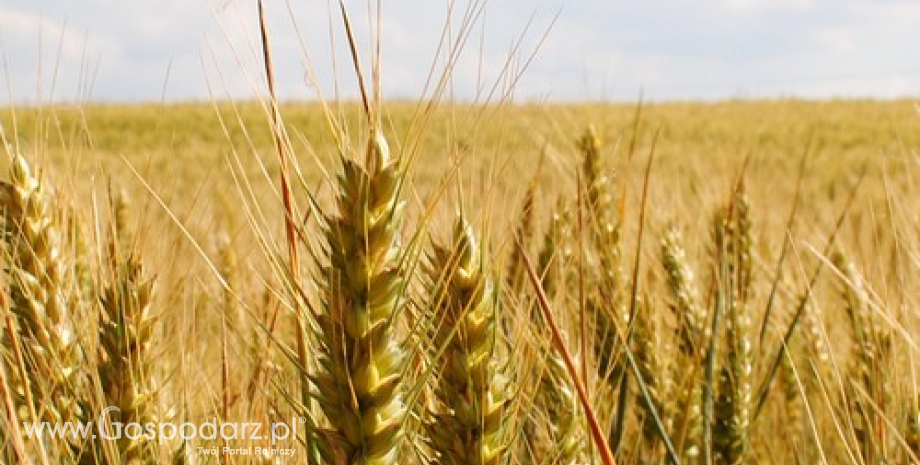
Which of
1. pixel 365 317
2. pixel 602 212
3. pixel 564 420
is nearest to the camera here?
pixel 365 317

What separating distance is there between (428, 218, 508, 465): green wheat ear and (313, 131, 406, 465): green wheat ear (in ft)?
0.31

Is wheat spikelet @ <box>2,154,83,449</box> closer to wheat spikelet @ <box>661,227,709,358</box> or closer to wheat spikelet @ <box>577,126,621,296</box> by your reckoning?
wheat spikelet @ <box>577,126,621,296</box>

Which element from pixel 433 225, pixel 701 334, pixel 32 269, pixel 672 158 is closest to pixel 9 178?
pixel 32 269

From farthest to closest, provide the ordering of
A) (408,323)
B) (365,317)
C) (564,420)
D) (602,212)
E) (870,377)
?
(602,212) → (870,377) → (564,420) → (408,323) → (365,317)

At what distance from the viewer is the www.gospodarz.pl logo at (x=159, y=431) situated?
1.26 m

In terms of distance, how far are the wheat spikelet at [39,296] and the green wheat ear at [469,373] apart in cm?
57

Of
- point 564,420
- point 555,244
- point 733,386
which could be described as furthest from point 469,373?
point 733,386

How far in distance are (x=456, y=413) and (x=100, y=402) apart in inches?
16.0

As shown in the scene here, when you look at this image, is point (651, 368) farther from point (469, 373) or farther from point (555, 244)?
point (469, 373)

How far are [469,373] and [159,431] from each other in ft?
1.54

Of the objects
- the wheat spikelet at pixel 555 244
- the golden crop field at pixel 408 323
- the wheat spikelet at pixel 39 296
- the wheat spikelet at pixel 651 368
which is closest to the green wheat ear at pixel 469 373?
the golden crop field at pixel 408 323

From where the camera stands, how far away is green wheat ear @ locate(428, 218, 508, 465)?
3.50 ft

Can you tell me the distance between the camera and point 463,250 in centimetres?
109

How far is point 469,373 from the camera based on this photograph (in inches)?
42.6
